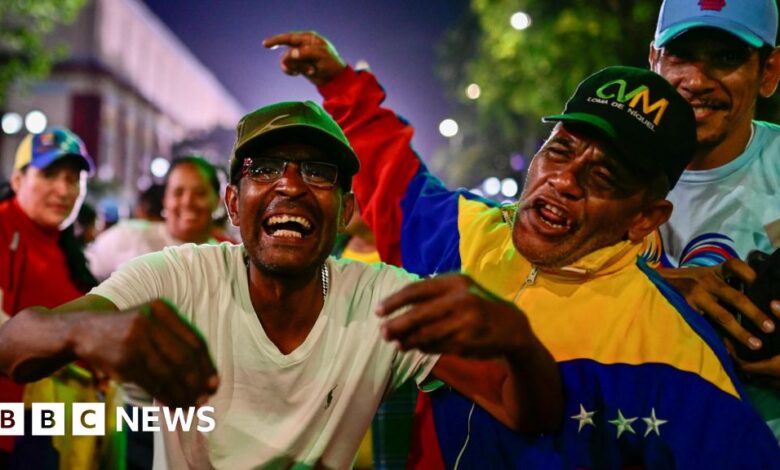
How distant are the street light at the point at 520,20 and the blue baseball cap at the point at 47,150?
16603 mm

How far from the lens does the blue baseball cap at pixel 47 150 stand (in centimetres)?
586

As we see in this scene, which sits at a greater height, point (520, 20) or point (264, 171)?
point (520, 20)

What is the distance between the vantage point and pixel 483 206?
336cm

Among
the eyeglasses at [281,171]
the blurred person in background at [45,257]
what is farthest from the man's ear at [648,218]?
the blurred person in background at [45,257]

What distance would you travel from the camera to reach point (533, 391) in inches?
103

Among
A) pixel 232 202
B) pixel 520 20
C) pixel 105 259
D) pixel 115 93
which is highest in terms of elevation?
pixel 115 93

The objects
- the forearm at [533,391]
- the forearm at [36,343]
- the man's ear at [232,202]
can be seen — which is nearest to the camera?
the forearm at [36,343]

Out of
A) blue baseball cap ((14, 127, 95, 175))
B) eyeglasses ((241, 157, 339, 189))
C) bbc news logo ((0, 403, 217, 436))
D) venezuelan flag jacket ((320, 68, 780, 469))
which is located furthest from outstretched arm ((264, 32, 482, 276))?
blue baseball cap ((14, 127, 95, 175))

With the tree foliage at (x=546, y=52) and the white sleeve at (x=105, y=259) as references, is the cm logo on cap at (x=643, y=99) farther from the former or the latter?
the tree foliage at (x=546, y=52)

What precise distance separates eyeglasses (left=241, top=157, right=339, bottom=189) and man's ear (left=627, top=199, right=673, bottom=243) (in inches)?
41.8

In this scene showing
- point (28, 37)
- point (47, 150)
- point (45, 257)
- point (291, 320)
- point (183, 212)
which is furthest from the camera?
point (28, 37)

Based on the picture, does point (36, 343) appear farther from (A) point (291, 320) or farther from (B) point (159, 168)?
(B) point (159, 168)

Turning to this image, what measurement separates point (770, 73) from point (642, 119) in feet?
3.90

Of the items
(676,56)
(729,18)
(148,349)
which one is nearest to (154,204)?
(676,56)
